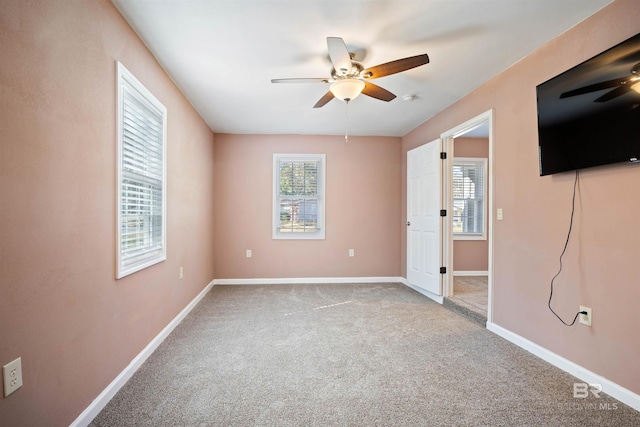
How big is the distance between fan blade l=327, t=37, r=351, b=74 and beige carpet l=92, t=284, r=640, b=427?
2.22 metres

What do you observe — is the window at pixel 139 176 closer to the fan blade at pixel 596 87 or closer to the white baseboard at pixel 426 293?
the fan blade at pixel 596 87

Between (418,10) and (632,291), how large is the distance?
7.03 ft

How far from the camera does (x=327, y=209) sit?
15.6ft

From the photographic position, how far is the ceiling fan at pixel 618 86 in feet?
5.22

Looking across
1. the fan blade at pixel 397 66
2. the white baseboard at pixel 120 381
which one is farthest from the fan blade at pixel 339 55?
the white baseboard at pixel 120 381

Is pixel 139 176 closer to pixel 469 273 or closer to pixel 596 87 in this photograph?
pixel 596 87

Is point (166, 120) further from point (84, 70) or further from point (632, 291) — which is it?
point (632, 291)

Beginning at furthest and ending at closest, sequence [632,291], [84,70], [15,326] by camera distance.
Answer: [632,291]
[84,70]
[15,326]

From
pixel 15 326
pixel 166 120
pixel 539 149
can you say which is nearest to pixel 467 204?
pixel 539 149

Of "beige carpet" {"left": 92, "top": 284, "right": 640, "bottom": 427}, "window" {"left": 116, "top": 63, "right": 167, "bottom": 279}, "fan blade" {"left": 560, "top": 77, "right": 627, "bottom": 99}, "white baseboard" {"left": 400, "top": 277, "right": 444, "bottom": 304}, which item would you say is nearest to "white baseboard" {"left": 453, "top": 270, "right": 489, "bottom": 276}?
"white baseboard" {"left": 400, "top": 277, "right": 444, "bottom": 304}

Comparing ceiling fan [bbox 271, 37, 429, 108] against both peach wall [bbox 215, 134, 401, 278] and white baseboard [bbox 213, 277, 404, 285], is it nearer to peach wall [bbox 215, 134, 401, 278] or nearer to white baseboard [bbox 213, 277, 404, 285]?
peach wall [bbox 215, 134, 401, 278]

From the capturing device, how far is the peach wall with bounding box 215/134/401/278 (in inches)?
183

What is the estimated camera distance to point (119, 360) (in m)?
1.88

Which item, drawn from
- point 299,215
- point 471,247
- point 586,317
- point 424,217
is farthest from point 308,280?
point 586,317
